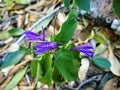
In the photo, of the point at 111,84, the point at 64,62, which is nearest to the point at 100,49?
the point at 111,84

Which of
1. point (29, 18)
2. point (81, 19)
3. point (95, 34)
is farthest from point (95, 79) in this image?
point (29, 18)

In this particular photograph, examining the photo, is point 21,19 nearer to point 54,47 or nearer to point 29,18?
point 29,18

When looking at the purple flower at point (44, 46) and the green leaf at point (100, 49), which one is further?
the green leaf at point (100, 49)

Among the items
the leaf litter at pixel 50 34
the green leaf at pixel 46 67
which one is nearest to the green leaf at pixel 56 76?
the green leaf at pixel 46 67

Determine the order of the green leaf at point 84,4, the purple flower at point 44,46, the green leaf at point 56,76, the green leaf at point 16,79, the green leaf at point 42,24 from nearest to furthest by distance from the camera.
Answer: the green leaf at point 84,4 → the purple flower at point 44,46 → the green leaf at point 56,76 → the green leaf at point 16,79 → the green leaf at point 42,24

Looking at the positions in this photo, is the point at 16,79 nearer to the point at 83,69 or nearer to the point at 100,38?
the point at 83,69

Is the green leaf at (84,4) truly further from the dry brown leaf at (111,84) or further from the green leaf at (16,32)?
the green leaf at (16,32)

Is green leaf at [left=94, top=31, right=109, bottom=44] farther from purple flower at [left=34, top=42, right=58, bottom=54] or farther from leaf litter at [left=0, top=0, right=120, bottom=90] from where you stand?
purple flower at [left=34, top=42, right=58, bottom=54]
